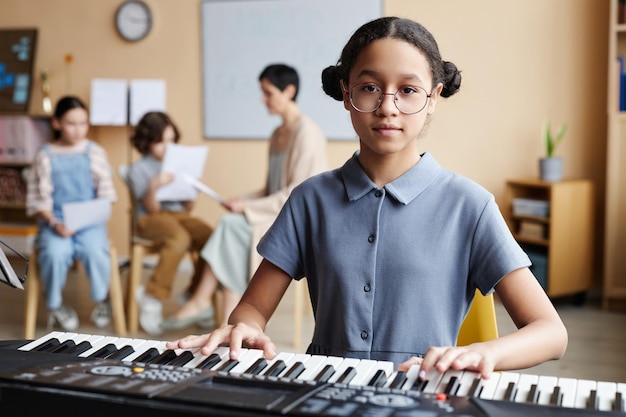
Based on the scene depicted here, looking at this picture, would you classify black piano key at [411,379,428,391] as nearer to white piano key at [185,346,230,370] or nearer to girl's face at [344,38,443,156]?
white piano key at [185,346,230,370]

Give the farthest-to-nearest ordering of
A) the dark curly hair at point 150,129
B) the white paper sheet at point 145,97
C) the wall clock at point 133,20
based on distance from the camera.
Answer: the wall clock at point 133,20 → the white paper sheet at point 145,97 → the dark curly hair at point 150,129

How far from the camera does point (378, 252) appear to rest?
1406 millimetres

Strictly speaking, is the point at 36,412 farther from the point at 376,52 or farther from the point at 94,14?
the point at 94,14

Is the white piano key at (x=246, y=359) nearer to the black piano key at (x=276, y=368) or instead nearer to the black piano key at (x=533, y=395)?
the black piano key at (x=276, y=368)

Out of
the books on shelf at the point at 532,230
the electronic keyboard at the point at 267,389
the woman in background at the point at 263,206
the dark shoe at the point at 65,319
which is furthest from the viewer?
the books on shelf at the point at 532,230

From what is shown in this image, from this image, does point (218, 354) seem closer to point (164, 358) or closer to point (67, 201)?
point (164, 358)

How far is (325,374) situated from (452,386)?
15 cm

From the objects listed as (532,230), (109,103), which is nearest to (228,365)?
(532,230)

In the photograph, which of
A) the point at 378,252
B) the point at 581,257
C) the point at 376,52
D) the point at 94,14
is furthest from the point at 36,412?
the point at 94,14

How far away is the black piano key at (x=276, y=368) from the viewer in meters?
1.05

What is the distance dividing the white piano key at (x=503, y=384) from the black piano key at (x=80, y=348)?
21.9 inches

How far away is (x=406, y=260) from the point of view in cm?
139

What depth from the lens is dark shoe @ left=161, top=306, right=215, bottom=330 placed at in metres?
4.11

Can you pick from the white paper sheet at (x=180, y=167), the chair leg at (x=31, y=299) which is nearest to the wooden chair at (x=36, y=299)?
the chair leg at (x=31, y=299)
